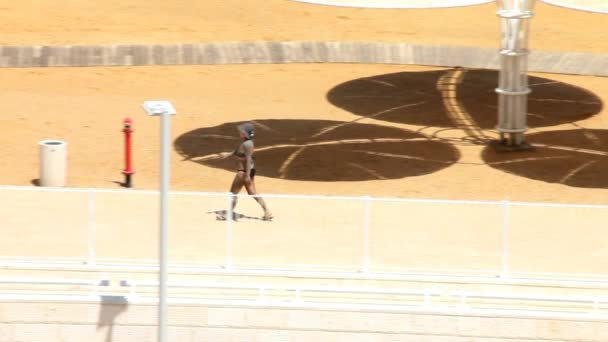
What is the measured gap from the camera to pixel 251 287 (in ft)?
57.9

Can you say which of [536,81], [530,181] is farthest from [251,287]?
[536,81]

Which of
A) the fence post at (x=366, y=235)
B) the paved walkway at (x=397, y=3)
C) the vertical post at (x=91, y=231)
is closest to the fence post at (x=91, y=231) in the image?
the vertical post at (x=91, y=231)

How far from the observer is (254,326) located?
57.5ft

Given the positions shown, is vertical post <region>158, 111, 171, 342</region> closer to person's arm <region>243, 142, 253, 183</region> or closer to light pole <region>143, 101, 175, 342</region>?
light pole <region>143, 101, 175, 342</region>

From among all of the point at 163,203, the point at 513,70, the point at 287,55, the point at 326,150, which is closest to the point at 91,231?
the point at 163,203

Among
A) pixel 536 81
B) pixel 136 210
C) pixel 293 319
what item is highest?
pixel 536 81

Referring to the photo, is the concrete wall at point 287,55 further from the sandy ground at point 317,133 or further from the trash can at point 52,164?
the trash can at point 52,164

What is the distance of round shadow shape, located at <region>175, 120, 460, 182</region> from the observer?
2484 cm

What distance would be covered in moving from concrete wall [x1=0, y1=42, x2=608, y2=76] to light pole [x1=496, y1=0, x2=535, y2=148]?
6845 millimetres

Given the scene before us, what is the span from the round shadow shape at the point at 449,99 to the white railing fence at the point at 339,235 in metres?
10.2

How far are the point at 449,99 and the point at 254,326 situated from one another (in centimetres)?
1395

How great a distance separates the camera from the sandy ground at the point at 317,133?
60.5ft

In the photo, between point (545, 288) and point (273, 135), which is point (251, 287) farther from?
point (273, 135)

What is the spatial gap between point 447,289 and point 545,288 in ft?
3.81
